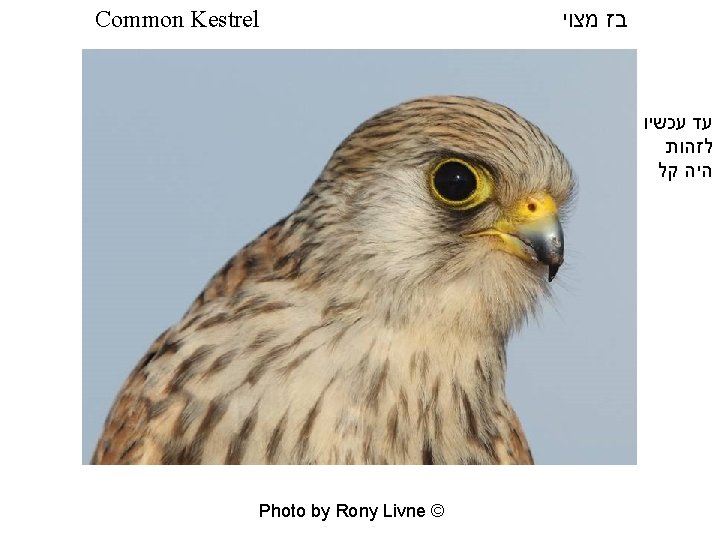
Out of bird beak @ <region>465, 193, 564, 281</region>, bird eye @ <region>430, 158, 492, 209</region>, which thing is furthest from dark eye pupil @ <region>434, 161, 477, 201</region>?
bird beak @ <region>465, 193, 564, 281</region>

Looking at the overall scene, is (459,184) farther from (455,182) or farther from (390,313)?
(390,313)

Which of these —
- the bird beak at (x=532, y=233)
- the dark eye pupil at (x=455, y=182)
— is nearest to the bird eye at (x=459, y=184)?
the dark eye pupil at (x=455, y=182)

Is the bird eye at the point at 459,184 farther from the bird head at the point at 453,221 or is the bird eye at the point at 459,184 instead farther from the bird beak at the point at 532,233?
the bird beak at the point at 532,233

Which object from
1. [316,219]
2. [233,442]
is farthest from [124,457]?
[316,219]

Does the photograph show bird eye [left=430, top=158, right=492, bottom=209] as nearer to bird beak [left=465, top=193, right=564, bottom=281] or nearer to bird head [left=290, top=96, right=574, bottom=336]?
bird head [left=290, top=96, right=574, bottom=336]

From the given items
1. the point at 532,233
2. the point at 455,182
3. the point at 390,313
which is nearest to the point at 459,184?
the point at 455,182

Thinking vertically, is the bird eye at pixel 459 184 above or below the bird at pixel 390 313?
above

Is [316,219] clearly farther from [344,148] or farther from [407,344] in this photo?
[407,344]
